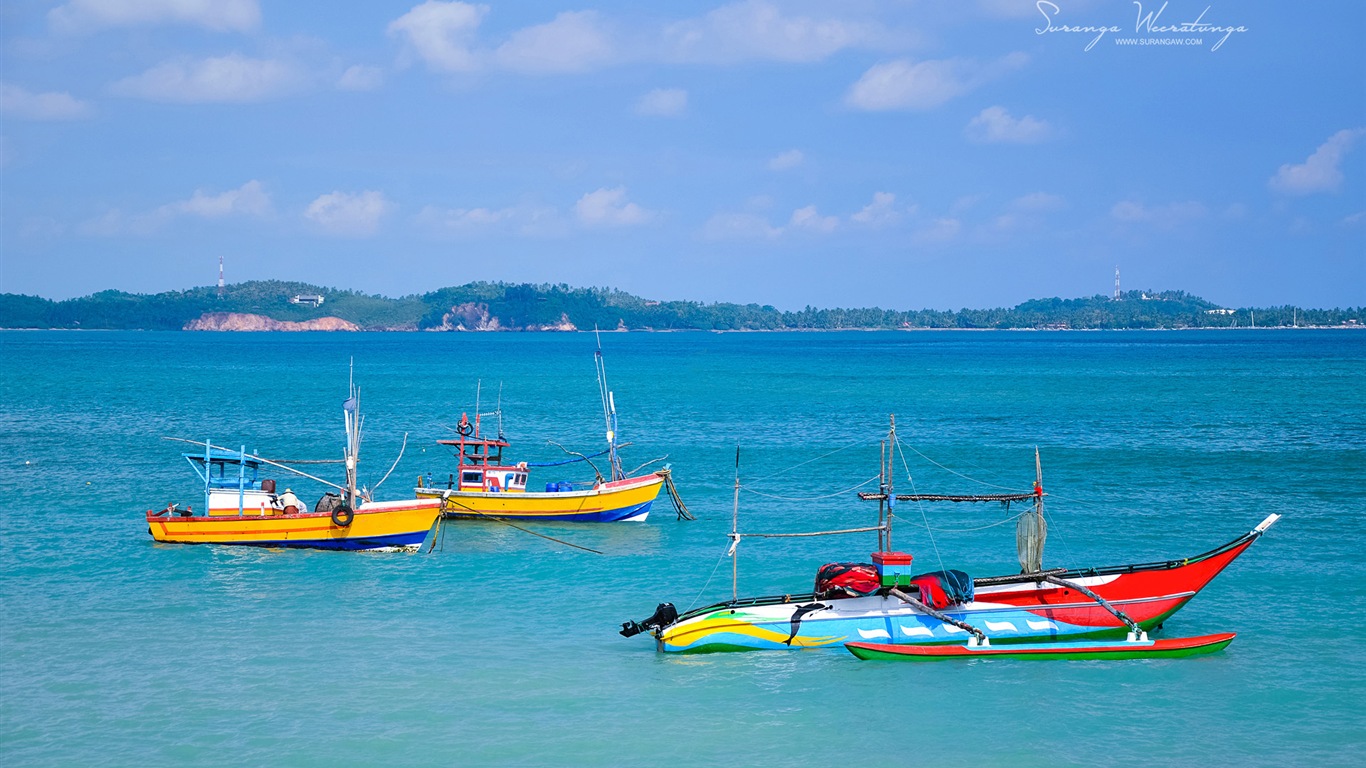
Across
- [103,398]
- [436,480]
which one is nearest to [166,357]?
[103,398]

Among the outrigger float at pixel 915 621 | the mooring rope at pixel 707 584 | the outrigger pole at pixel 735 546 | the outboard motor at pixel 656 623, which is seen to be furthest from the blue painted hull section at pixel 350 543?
the outrigger float at pixel 915 621

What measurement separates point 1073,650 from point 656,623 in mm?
9747

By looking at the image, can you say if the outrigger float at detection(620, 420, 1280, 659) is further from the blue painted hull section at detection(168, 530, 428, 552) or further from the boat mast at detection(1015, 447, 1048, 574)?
the blue painted hull section at detection(168, 530, 428, 552)

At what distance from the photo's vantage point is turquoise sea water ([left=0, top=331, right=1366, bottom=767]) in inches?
949

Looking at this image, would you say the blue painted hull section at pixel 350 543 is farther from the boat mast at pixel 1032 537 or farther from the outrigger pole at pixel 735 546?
the boat mast at pixel 1032 537

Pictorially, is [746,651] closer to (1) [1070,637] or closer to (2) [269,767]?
(1) [1070,637]

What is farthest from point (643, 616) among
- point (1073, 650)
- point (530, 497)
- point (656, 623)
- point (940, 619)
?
point (530, 497)

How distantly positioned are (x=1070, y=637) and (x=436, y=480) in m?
34.3

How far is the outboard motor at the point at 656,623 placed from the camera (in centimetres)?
2891

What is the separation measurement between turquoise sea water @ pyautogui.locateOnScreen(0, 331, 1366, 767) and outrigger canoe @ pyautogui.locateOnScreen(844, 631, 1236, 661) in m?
0.30

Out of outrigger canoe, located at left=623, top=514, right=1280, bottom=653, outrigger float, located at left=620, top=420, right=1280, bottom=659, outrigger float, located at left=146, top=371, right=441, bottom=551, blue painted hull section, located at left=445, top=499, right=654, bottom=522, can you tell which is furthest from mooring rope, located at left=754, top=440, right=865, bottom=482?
outrigger float, located at left=620, top=420, right=1280, bottom=659

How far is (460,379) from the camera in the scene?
144375 mm

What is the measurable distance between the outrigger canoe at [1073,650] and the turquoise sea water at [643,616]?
30 centimetres

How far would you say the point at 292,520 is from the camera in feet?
129
